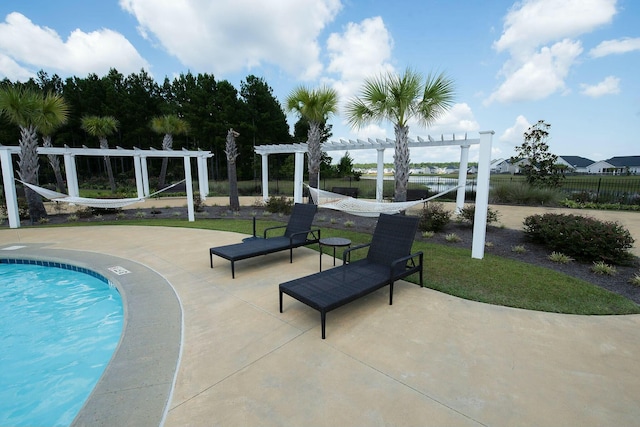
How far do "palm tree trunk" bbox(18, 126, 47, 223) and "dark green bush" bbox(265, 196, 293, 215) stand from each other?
24.4 feet

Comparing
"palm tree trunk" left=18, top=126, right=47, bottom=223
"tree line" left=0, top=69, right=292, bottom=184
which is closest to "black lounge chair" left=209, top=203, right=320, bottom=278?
"palm tree trunk" left=18, top=126, right=47, bottom=223

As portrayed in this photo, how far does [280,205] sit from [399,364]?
26.5 feet

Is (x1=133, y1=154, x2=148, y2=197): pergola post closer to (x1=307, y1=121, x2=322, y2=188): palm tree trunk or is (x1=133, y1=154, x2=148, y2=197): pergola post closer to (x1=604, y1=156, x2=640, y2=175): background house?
(x1=307, y1=121, x2=322, y2=188): palm tree trunk

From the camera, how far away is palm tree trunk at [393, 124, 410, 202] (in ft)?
22.4

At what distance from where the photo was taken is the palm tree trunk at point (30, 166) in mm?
9094

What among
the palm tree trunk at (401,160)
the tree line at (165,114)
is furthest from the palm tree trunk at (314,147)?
the palm tree trunk at (401,160)

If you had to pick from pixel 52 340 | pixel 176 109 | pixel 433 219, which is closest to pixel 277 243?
pixel 52 340

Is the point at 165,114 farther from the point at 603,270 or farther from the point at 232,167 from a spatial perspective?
the point at 603,270

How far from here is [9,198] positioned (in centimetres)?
809

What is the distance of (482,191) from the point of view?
4.94 metres

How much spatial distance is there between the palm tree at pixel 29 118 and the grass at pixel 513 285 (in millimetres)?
10711

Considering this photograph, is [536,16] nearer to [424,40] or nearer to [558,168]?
[424,40]

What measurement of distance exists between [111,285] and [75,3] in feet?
30.6

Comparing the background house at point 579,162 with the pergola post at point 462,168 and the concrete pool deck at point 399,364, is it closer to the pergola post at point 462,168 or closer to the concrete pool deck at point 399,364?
the pergola post at point 462,168
